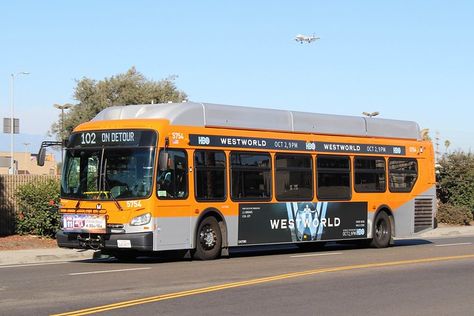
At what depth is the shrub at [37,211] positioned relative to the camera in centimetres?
2458

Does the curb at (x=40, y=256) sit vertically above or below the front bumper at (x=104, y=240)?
below

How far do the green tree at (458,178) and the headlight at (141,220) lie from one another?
1025 inches

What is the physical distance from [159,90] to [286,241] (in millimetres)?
37237

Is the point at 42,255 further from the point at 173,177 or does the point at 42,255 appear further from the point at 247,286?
the point at 247,286

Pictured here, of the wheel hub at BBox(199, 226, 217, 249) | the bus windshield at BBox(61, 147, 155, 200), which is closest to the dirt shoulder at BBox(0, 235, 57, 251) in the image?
the bus windshield at BBox(61, 147, 155, 200)

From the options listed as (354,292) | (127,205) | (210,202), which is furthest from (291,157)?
(354,292)

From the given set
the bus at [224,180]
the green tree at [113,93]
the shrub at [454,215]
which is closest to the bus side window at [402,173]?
the bus at [224,180]

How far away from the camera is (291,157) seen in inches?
800

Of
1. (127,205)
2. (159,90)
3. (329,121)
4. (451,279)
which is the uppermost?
(159,90)

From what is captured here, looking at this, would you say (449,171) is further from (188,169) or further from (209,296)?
(209,296)

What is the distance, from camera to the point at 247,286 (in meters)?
12.8

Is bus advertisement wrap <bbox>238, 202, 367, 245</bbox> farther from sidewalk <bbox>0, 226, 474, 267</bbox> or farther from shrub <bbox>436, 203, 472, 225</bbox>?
shrub <bbox>436, 203, 472, 225</bbox>

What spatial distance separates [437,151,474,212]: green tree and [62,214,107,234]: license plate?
26391 mm

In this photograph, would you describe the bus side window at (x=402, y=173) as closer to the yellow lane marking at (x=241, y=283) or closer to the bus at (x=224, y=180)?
the bus at (x=224, y=180)
